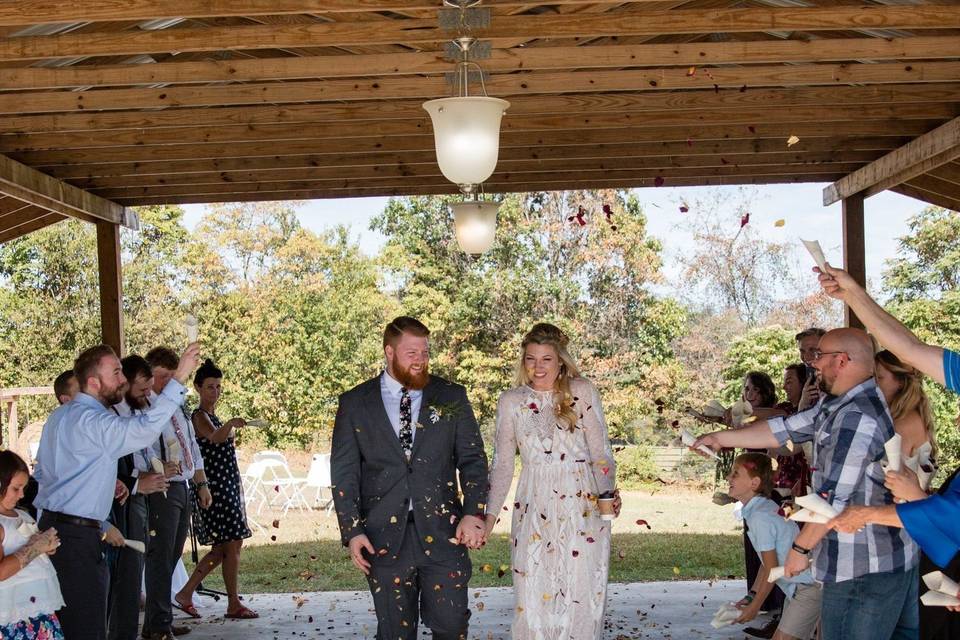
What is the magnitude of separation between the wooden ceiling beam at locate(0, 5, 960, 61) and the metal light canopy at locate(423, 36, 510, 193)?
21.6 inches

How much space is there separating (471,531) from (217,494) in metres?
3.25

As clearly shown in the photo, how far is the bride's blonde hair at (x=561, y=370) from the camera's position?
4.91m

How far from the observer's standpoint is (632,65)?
221 inches

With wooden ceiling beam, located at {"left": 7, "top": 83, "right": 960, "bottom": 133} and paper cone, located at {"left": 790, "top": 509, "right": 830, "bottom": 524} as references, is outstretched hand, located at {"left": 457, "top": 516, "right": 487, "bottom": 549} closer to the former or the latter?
paper cone, located at {"left": 790, "top": 509, "right": 830, "bottom": 524}

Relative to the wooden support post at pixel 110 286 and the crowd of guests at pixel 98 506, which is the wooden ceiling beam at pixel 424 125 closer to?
the crowd of guests at pixel 98 506

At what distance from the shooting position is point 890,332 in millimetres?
3201

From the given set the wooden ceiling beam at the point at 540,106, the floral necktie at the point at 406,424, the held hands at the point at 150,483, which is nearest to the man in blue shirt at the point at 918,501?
the floral necktie at the point at 406,424

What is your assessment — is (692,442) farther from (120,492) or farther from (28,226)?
(28,226)

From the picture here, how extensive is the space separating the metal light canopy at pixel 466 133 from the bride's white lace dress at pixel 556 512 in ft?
3.51

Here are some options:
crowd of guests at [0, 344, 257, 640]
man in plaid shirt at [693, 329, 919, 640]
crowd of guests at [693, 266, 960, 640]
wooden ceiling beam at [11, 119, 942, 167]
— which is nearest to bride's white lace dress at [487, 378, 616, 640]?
crowd of guests at [693, 266, 960, 640]

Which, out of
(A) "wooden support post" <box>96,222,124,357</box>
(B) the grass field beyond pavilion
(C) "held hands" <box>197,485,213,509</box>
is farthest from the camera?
(B) the grass field beyond pavilion

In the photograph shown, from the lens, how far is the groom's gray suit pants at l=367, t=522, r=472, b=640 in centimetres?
452

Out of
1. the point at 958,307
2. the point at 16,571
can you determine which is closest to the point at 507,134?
the point at 16,571

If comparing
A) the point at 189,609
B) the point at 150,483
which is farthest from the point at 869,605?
the point at 189,609
